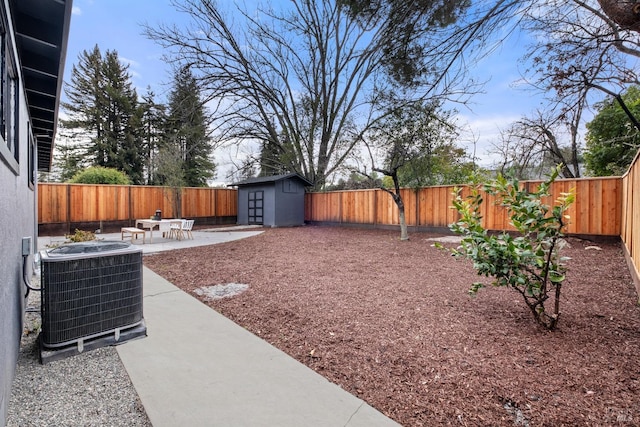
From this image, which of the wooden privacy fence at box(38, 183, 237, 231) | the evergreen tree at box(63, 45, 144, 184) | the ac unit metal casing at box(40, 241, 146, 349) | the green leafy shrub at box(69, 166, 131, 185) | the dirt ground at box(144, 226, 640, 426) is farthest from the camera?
the evergreen tree at box(63, 45, 144, 184)

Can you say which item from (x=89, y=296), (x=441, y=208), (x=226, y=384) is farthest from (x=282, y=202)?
(x=226, y=384)

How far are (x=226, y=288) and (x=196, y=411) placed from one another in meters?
2.69

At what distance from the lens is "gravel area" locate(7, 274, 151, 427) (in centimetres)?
167

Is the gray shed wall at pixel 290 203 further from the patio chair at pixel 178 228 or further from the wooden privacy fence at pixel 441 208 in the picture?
the patio chair at pixel 178 228

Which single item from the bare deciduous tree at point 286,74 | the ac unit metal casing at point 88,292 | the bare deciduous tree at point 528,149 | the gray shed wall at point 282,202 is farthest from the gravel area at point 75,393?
the gray shed wall at point 282,202

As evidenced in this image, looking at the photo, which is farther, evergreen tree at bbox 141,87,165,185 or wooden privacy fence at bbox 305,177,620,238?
evergreen tree at bbox 141,87,165,185

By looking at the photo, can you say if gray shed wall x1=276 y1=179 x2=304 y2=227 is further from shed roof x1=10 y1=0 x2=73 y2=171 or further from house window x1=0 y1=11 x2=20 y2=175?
house window x1=0 y1=11 x2=20 y2=175

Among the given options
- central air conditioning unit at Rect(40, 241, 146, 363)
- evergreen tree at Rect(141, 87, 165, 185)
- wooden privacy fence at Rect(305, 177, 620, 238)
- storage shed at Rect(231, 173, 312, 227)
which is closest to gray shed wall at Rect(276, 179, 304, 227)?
storage shed at Rect(231, 173, 312, 227)

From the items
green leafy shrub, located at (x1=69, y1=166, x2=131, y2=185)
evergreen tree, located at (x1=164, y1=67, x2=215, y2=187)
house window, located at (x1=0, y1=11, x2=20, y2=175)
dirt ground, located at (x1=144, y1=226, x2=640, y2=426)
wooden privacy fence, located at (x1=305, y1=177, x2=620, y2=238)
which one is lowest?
dirt ground, located at (x1=144, y1=226, x2=640, y2=426)

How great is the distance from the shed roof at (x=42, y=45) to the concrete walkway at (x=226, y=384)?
2756mm

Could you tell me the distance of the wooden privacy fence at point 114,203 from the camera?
11469 millimetres

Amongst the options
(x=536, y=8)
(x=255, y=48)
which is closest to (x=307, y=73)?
(x=255, y=48)

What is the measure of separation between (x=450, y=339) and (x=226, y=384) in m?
1.82

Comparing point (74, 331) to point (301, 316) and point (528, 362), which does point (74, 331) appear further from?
point (528, 362)
